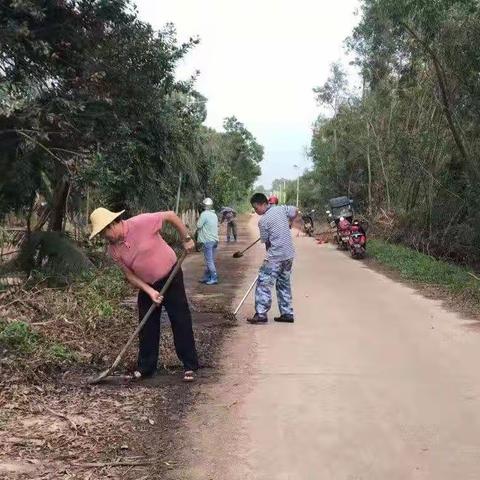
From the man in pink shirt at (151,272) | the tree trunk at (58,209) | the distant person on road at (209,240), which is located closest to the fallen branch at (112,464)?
the man in pink shirt at (151,272)

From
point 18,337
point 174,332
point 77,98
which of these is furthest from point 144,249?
point 77,98

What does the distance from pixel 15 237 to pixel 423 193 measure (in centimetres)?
1397

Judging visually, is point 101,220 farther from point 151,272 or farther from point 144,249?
point 151,272

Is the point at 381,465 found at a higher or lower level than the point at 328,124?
lower

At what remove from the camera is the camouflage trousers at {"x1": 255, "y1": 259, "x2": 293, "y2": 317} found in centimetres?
872

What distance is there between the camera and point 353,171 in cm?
3212

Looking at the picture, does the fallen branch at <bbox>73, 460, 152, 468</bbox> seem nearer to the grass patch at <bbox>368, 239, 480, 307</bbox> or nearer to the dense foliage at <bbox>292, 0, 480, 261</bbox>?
the grass patch at <bbox>368, 239, 480, 307</bbox>

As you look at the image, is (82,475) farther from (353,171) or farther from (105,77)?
(353,171)

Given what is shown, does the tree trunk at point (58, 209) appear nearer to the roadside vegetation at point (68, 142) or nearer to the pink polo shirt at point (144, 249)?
the roadside vegetation at point (68, 142)

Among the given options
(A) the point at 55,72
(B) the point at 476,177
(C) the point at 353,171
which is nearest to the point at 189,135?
(A) the point at 55,72

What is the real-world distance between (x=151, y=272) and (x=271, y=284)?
9.82 feet

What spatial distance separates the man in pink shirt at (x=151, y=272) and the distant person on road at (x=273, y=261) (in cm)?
274

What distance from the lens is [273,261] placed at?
8727 millimetres

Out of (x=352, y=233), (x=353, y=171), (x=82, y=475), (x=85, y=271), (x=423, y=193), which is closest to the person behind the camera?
(x=82, y=475)
